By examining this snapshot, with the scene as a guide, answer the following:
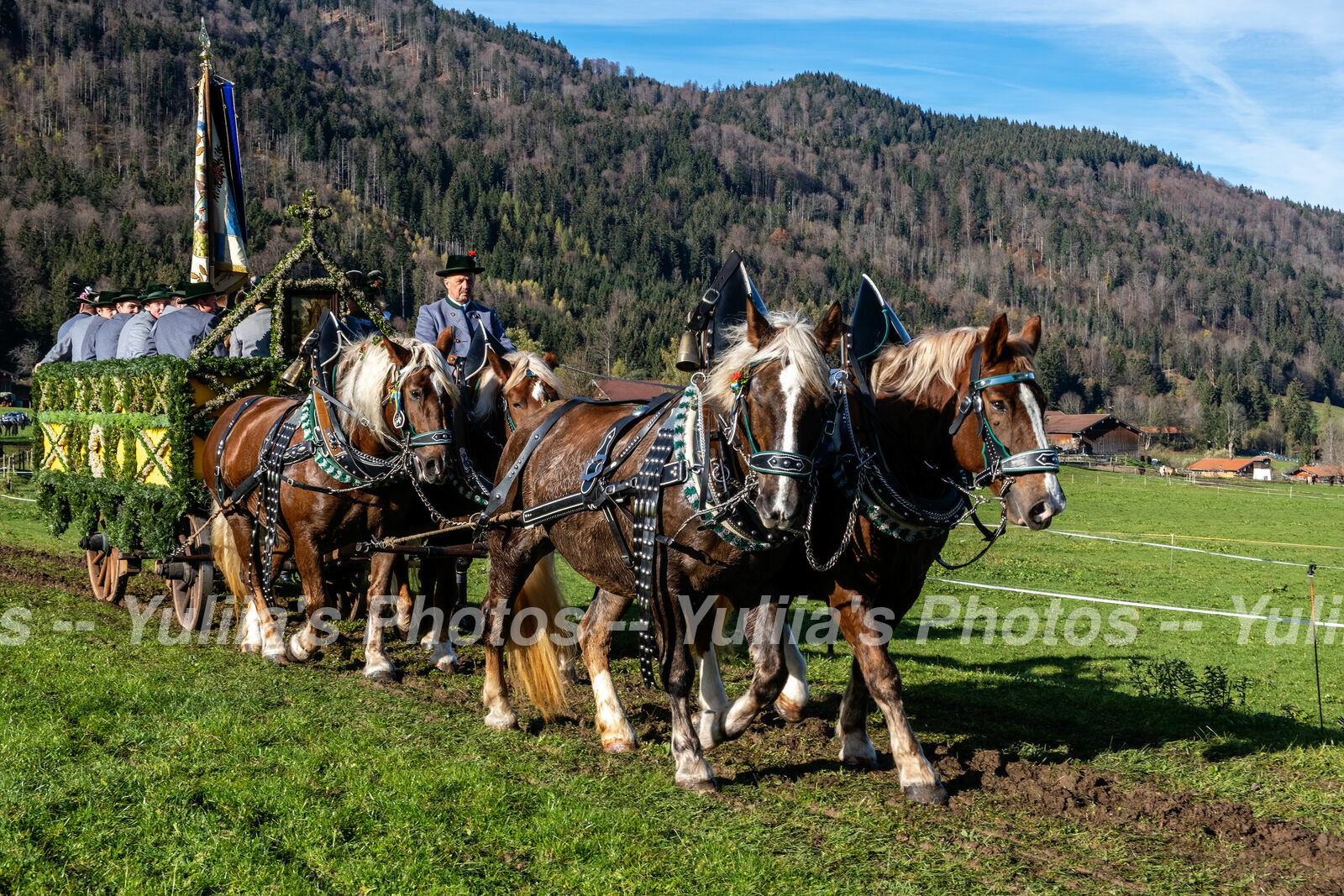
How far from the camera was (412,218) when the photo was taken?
Result: 153000 millimetres

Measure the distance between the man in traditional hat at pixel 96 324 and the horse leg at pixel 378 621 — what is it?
5396mm

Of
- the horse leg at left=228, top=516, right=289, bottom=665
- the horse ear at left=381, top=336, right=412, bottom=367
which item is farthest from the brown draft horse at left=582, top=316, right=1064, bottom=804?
the horse leg at left=228, top=516, right=289, bottom=665

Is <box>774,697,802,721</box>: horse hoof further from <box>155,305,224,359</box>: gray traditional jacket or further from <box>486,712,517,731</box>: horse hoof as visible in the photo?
<box>155,305,224,359</box>: gray traditional jacket

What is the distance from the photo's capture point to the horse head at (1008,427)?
16.5ft

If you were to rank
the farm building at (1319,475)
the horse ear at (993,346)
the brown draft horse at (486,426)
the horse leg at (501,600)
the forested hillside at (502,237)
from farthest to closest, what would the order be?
the forested hillside at (502,237) < the farm building at (1319,475) < the brown draft horse at (486,426) < the horse leg at (501,600) < the horse ear at (993,346)

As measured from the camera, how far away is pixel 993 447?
5.22 m

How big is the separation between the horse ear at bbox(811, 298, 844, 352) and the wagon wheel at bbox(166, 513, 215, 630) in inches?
244

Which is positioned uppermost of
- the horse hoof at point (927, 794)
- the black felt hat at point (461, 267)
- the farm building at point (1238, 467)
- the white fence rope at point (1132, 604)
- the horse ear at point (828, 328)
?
the black felt hat at point (461, 267)

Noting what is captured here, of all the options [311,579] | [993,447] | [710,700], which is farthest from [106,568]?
[993,447]

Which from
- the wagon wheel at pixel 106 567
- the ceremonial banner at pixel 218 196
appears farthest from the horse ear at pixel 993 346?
the ceremonial banner at pixel 218 196

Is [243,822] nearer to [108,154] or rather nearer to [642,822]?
[642,822]

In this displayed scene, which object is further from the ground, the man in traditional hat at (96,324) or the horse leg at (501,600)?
the man in traditional hat at (96,324)

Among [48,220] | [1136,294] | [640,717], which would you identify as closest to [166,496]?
[640,717]

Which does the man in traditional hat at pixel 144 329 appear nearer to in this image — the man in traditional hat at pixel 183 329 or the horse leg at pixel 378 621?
the man in traditional hat at pixel 183 329
